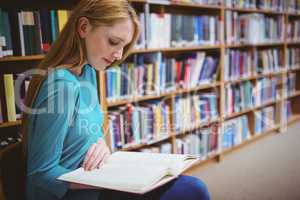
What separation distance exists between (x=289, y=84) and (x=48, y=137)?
11.2ft

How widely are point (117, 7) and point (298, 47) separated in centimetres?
355

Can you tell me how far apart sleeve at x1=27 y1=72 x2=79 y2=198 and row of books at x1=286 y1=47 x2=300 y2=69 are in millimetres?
3248


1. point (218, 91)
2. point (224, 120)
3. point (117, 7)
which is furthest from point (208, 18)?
point (117, 7)

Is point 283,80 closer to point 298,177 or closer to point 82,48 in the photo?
point 298,177

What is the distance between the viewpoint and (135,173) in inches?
34.4

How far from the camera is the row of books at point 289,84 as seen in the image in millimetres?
3633

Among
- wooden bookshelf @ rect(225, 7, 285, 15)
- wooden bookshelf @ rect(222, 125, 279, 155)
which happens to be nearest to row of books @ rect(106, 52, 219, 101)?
wooden bookshelf @ rect(225, 7, 285, 15)

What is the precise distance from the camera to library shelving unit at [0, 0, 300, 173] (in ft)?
5.59

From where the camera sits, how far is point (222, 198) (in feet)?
6.96

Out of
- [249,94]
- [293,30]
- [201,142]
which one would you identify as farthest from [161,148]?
[293,30]

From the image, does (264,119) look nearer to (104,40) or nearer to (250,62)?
(250,62)

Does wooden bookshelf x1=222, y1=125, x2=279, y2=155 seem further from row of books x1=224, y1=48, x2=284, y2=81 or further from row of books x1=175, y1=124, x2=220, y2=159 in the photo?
row of books x1=224, y1=48, x2=284, y2=81

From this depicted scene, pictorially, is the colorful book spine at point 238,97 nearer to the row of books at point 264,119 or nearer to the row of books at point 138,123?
the row of books at point 264,119

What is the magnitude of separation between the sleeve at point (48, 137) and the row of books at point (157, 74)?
98 cm
